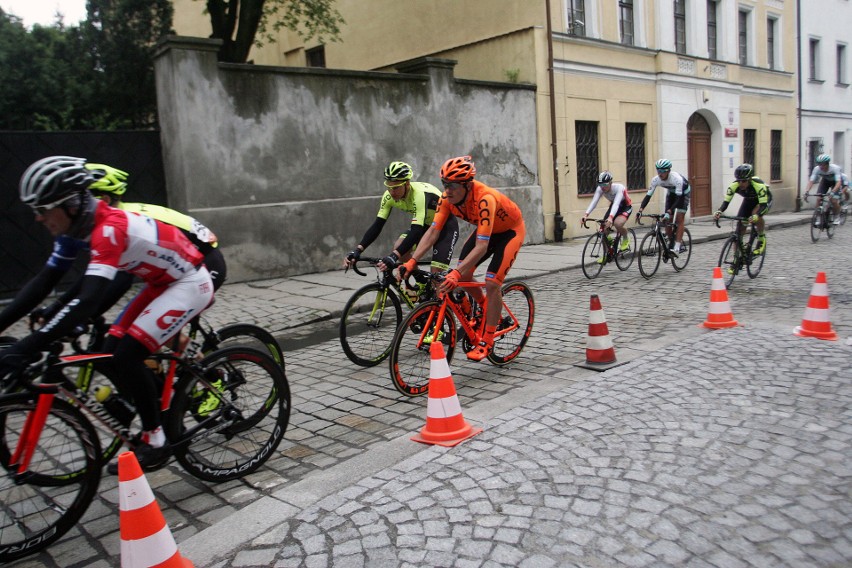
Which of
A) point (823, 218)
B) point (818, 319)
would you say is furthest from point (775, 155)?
point (818, 319)

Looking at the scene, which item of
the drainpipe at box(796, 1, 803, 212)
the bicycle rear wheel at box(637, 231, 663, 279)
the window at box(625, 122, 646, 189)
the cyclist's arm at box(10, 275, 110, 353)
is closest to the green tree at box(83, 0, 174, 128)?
the bicycle rear wheel at box(637, 231, 663, 279)

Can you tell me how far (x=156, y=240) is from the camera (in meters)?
3.52

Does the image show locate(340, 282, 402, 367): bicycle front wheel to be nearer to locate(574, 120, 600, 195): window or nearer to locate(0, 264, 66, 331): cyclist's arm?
locate(0, 264, 66, 331): cyclist's arm

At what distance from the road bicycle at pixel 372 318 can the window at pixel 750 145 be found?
22.6 m

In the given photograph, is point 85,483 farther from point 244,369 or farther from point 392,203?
point 392,203

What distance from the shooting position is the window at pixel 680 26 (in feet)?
69.9

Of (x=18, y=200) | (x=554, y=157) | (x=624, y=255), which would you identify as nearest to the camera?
(x=18, y=200)

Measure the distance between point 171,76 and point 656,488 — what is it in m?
10.1

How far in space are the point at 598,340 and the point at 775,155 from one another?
2518cm

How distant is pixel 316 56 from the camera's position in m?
23.9

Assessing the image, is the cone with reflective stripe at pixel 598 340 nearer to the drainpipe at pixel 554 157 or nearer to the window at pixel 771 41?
the drainpipe at pixel 554 157

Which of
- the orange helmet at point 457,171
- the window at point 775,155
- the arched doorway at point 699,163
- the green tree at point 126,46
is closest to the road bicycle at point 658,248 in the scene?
the orange helmet at point 457,171

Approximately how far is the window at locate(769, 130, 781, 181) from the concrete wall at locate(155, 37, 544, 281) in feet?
56.0

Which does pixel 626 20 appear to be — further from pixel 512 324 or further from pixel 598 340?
pixel 598 340
